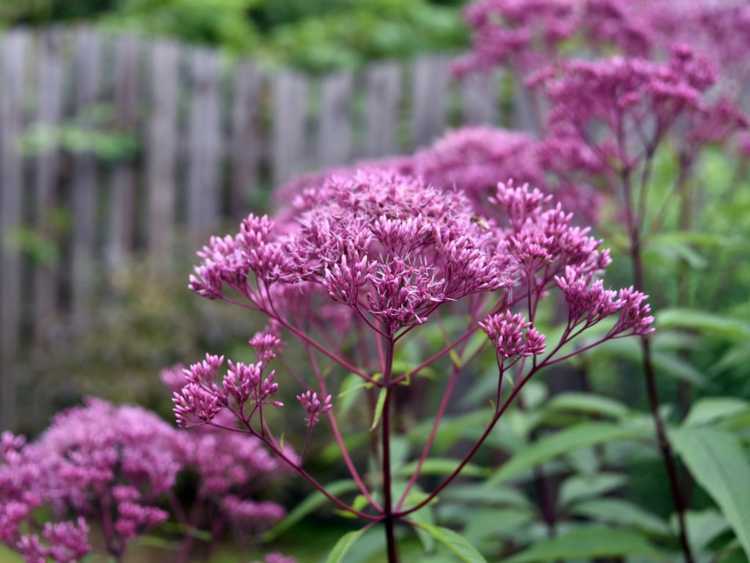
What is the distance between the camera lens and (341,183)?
4.93 ft

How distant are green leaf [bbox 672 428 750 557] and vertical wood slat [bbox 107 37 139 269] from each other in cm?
522

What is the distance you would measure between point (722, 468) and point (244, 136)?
212 inches

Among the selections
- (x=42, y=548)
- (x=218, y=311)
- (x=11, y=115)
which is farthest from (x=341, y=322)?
(x=11, y=115)

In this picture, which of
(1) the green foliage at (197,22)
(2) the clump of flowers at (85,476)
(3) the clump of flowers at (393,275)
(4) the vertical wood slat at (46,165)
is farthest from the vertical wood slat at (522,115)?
(3) the clump of flowers at (393,275)

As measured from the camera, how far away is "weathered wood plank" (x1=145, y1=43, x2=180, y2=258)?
655cm

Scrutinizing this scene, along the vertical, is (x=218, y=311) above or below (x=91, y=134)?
below

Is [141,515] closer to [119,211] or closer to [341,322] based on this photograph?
[341,322]

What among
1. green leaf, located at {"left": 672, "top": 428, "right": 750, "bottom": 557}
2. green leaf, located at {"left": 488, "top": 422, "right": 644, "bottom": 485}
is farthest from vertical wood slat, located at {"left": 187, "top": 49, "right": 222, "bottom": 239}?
green leaf, located at {"left": 672, "top": 428, "right": 750, "bottom": 557}

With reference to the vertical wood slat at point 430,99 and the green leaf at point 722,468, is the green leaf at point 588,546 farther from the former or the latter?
the vertical wood slat at point 430,99

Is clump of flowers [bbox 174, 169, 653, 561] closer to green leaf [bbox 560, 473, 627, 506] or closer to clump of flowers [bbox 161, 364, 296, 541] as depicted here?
clump of flowers [bbox 161, 364, 296, 541]

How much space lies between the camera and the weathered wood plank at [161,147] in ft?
21.5

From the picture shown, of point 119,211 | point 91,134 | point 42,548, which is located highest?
point 91,134

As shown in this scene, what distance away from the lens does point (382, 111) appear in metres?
6.46

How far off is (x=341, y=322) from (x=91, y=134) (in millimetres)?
4985
